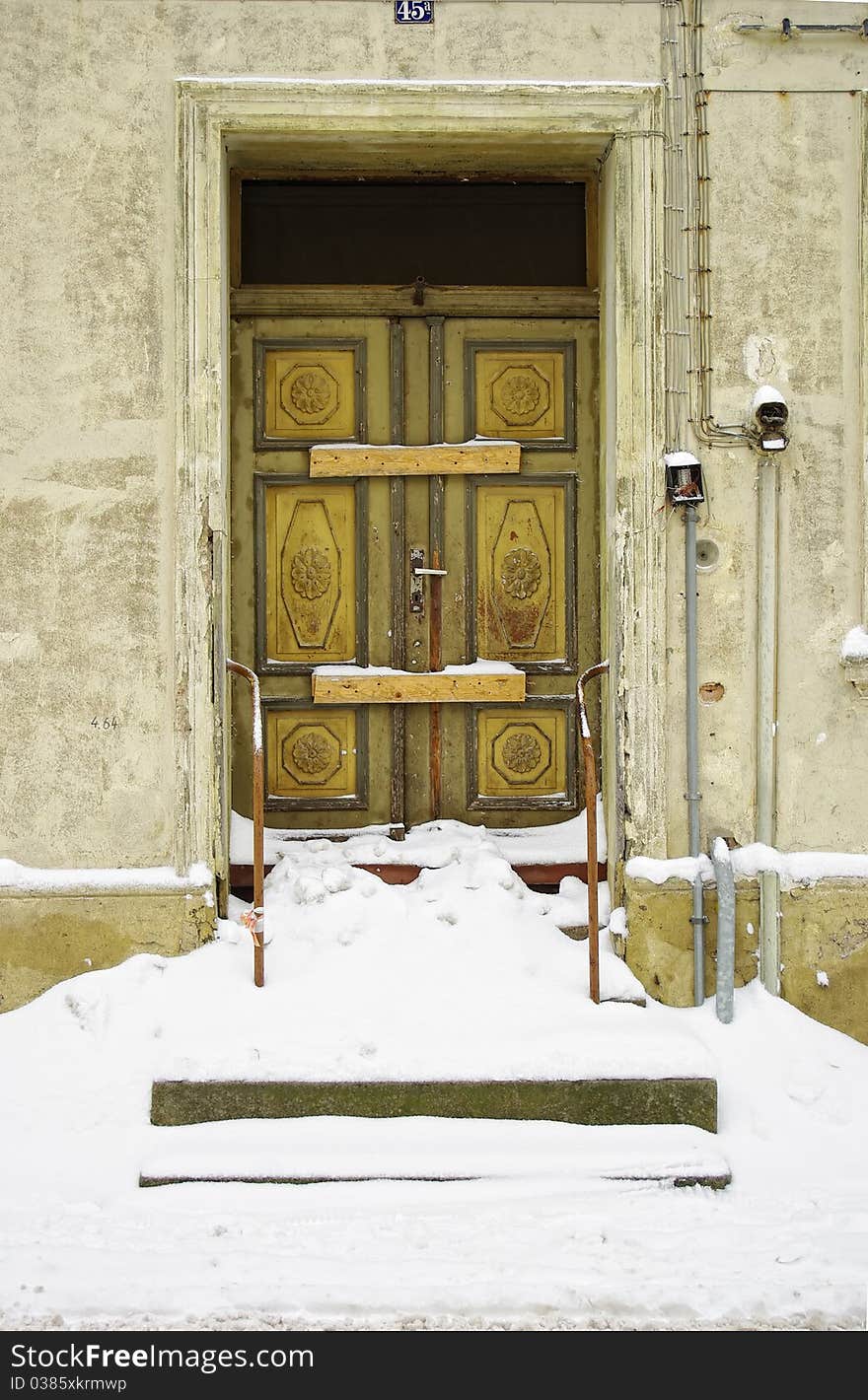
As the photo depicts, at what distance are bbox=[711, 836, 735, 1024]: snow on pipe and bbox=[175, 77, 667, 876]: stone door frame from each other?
27 cm

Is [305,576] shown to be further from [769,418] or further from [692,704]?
[769,418]

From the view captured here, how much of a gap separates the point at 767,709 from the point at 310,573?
6.48 feet

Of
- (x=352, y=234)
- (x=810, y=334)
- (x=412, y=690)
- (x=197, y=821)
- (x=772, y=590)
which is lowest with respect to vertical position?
(x=197, y=821)

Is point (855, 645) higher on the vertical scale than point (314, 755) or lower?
higher

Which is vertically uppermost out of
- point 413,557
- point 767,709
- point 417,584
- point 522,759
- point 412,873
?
point 413,557

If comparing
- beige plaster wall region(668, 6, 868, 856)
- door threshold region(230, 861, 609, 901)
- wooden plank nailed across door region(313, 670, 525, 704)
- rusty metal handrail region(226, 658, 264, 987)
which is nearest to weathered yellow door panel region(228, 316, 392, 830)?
wooden plank nailed across door region(313, 670, 525, 704)

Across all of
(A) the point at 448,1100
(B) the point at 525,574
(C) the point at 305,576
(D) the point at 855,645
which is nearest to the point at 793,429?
(D) the point at 855,645

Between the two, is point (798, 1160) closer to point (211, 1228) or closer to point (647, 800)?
point (647, 800)

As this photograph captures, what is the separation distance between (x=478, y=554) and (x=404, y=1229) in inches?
109

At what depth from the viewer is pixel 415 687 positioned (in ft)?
15.5

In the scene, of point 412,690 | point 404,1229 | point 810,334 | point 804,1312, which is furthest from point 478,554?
point 804,1312

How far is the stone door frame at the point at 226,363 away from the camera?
4137 millimetres

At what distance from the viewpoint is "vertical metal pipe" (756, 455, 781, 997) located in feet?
13.7

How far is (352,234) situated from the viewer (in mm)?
4820
